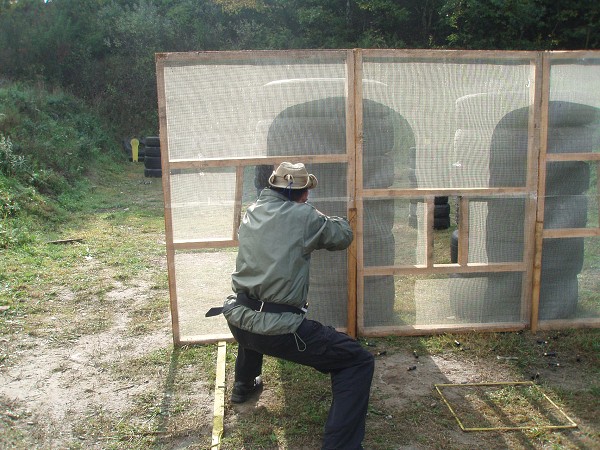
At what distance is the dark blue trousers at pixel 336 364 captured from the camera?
353 cm

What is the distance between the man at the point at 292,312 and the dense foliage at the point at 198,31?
775 inches

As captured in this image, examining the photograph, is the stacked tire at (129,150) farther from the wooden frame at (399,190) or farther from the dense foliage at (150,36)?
the wooden frame at (399,190)

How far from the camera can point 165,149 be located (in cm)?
496

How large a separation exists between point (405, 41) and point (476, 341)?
22067mm

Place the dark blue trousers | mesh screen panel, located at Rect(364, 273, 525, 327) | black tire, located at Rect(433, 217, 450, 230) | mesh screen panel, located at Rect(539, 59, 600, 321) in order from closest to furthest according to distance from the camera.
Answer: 1. the dark blue trousers
2. mesh screen panel, located at Rect(539, 59, 600, 321)
3. mesh screen panel, located at Rect(364, 273, 525, 327)
4. black tire, located at Rect(433, 217, 450, 230)

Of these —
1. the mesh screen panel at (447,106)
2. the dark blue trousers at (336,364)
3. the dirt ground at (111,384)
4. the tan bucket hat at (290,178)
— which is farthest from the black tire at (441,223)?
the dark blue trousers at (336,364)

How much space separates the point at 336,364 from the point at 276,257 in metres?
0.77

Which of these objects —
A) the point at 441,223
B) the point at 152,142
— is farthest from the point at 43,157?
the point at 441,223

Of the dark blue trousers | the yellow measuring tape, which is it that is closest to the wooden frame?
the yellow measuring tape

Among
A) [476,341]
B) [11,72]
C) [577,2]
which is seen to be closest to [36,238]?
[476,341]

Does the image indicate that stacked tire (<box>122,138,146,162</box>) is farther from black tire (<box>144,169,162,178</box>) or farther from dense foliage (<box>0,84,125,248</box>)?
black tire (<box>144,169,162,178</box>)

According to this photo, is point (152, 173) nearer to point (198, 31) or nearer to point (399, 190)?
point (198, 31)

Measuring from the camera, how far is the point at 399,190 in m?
5.23

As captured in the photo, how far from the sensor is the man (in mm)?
3580
